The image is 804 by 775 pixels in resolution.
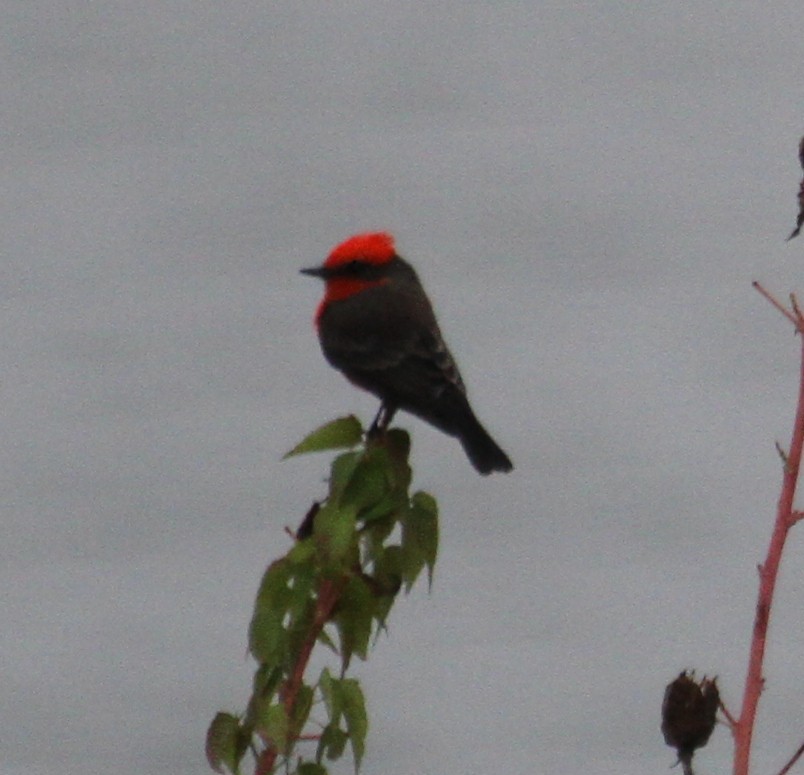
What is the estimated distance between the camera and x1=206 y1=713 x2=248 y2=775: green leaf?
256 centimetres

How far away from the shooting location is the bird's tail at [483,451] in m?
4.04

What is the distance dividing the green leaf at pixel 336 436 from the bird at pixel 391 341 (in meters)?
0.61

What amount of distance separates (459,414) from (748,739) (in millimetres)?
2224

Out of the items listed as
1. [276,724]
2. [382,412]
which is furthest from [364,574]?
[382,412]

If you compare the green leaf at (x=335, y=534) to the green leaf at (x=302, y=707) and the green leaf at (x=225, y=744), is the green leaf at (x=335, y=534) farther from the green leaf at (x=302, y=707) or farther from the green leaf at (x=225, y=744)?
the green leaf at (x=225, y=744)

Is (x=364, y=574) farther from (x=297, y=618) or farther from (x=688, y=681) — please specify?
(x=688, y=681)

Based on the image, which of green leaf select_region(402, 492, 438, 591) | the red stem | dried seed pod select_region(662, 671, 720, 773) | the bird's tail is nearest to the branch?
the red stem

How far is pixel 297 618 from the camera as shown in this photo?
2512mm

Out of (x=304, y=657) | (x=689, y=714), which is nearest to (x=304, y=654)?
(x=304, y=657)

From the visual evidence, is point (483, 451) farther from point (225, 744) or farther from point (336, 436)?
point (225, 744)

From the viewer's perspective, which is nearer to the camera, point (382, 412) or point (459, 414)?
point (382, 412)

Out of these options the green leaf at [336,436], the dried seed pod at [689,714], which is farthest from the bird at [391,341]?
the dried seed pod at [689,714]

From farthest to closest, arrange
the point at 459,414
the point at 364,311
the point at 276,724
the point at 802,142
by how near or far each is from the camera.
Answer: the point at 364,311 → the point at 459,414 → the point at 276,724 → the point at 802,142

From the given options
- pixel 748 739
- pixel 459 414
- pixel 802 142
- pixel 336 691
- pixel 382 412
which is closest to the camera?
pixel 748 739
